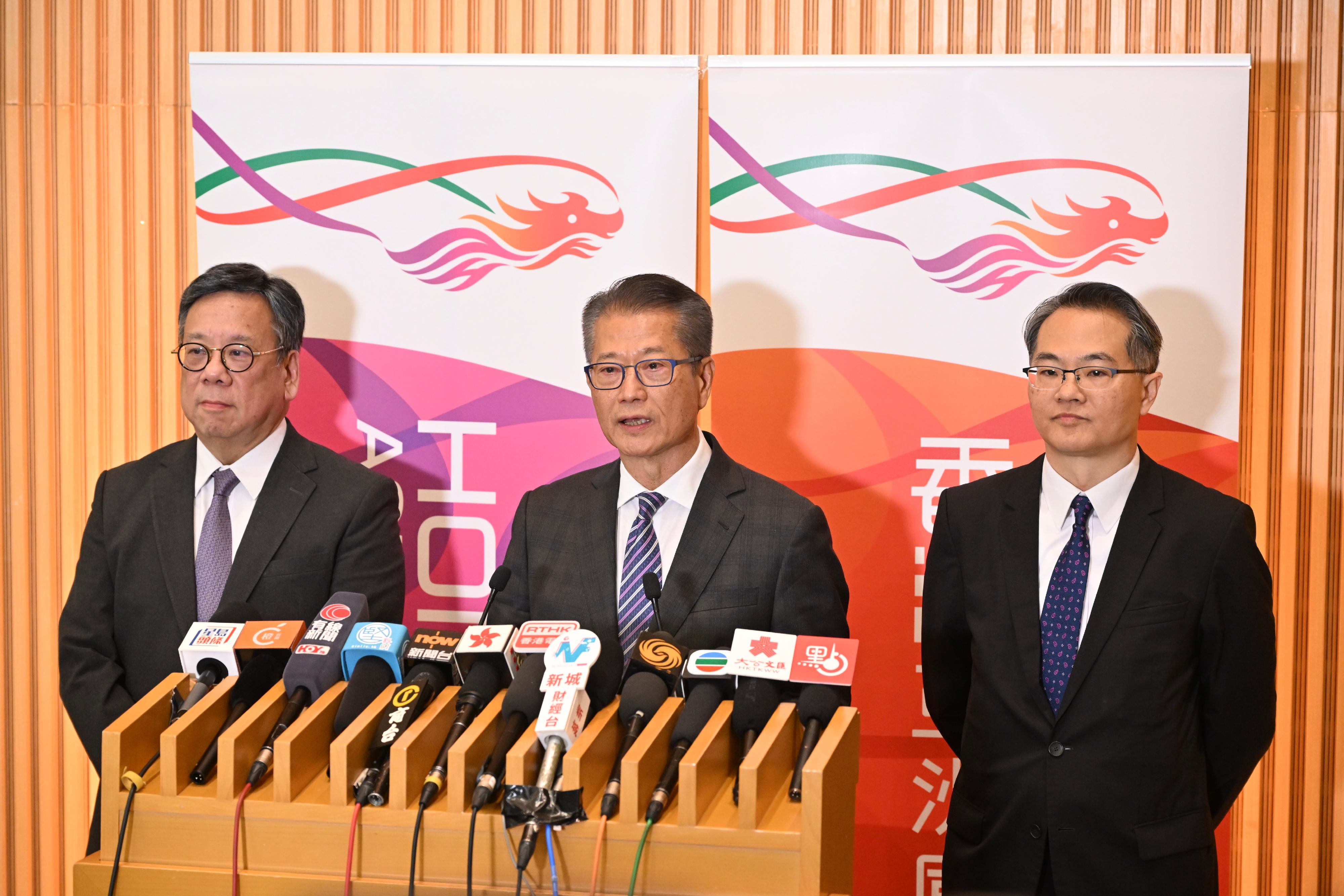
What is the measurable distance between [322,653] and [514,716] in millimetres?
316

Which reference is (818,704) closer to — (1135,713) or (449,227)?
(1135,713)

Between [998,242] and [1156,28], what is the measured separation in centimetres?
78

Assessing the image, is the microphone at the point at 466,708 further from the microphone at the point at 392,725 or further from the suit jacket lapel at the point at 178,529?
the suit jacket lapel at the point at 178,529

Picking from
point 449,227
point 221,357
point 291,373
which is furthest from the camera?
point 449,227

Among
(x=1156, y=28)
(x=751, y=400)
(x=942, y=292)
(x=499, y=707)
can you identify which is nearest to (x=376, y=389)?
(x=751, y=400)

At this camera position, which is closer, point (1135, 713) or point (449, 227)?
point (1135, 713)

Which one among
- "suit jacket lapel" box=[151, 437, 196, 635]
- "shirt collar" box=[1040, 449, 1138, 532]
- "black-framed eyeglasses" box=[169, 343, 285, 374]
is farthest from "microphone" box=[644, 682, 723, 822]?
"black-framed eyeglasses" box=[169, 343, 285, 374]

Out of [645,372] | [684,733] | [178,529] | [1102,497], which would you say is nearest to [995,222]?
[1102,497]

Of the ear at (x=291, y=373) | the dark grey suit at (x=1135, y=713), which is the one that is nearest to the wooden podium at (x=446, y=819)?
the dark grey suit at (x=1135, y=713)

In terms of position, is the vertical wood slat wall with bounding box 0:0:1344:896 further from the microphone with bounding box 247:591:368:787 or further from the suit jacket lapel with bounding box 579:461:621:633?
the microphone with bounding box 247:591:368:787

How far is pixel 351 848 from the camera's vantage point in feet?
4.52

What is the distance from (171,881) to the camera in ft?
4.65

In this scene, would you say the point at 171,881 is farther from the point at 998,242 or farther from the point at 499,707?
the point at 998,242

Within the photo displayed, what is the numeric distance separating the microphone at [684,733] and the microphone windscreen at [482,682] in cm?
29
